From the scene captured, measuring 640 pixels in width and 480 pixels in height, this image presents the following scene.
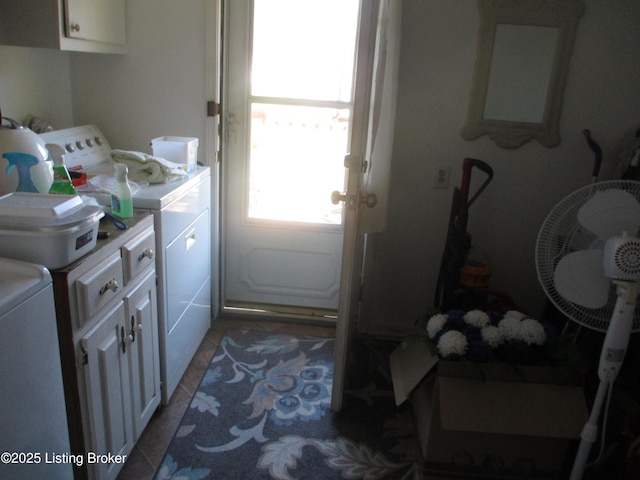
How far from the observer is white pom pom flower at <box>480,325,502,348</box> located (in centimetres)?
168

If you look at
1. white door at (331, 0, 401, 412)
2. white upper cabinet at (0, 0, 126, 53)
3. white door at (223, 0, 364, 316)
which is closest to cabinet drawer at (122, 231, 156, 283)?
white door at (331, 0, 401, 412)

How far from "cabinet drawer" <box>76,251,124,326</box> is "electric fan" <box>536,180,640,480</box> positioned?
141 centimetres

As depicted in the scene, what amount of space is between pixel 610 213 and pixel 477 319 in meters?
0.57

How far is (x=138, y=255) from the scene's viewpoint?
161 cm

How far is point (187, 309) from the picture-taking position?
222 cm

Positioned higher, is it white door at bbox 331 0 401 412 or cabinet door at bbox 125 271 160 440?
white door at bbox 331 0 401 412

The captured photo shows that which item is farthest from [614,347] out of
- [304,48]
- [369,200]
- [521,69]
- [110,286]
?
[304,48]

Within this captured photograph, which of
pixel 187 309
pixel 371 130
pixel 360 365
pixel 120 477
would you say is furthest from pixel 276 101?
pixel 120 477

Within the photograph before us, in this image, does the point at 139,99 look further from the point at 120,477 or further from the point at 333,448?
the point at 333,448

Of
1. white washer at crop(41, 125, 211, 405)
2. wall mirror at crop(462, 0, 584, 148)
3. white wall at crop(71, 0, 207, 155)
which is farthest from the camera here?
white wall at crop(71, 0, 207, 155)

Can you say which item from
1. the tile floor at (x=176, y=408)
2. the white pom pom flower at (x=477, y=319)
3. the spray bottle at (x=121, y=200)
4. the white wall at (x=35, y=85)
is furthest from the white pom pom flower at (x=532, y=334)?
the white wall at (x=35, y=85)

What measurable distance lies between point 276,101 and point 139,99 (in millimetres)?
715

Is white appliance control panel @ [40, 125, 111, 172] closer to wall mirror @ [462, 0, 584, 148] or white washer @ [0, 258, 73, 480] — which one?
white washer @ [0, 258, 73, 480]

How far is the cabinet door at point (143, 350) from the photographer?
163 centimetres
